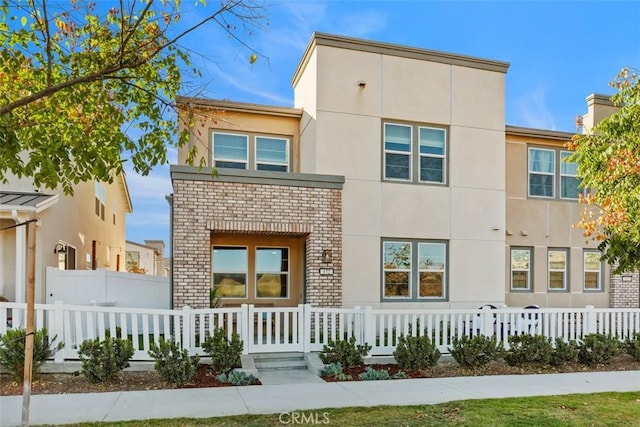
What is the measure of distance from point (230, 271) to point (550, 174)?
10.2 metres

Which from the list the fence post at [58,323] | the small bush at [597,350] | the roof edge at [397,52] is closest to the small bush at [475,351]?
the small bush at [597,350]

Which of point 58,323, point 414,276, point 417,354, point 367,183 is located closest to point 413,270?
point 414,276

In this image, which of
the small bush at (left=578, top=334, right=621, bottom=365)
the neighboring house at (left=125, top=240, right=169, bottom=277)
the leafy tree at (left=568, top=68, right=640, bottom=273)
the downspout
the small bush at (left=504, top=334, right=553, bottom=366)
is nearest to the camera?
the leafy tree at (left=568, top=68, right=640, bottom=273)

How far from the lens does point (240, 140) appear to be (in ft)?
40.4

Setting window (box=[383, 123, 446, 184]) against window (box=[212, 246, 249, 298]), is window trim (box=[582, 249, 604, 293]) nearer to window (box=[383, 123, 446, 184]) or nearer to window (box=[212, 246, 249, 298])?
window (box=[383, 123, 446, 184])

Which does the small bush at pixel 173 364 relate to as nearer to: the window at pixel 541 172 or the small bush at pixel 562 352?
the small bush at pixel 562 352

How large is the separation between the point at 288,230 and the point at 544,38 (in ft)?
30.3

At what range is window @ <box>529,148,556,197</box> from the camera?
1414cm

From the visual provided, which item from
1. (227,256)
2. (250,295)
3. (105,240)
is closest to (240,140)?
(227,256)

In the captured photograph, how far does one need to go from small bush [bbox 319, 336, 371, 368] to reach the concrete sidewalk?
830mm

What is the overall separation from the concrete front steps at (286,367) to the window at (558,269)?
9031 millimetres

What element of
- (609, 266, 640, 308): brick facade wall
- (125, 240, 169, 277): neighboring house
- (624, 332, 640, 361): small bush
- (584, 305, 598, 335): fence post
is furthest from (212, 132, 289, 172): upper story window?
(125, 240, 169, 277): neighboring house

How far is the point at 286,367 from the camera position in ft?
28.7

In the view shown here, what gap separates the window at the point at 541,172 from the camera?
1414 centimetres
